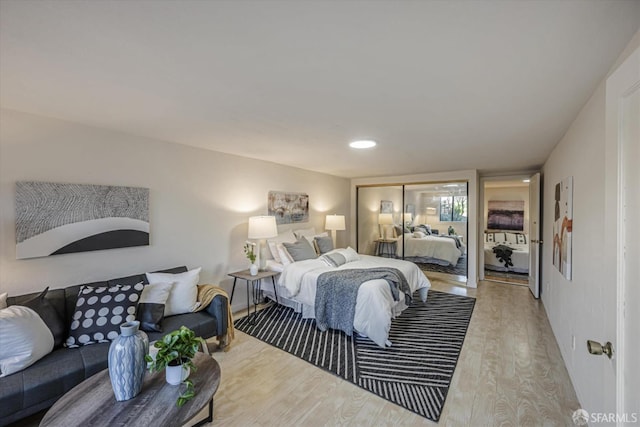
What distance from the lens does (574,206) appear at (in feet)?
7.42

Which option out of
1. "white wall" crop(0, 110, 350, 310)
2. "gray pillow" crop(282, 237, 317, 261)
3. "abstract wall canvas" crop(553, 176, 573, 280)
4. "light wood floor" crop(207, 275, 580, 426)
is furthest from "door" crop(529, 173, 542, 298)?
"white wall" crop(0, 110, 350, 310)

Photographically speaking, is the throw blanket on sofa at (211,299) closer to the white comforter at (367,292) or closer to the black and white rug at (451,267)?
the white comforter at (367,292)

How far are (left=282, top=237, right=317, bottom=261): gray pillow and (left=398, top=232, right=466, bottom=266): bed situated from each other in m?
2.70

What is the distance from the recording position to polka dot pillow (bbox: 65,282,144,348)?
2.06 meters

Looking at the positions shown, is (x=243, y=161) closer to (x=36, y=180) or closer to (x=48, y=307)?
(x=36, y=180)

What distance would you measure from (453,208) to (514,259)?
6.50 ft

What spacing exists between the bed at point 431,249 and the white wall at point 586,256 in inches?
112

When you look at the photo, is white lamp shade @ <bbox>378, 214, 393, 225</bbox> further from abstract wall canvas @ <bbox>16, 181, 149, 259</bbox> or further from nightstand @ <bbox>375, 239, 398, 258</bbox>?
abstract wall canvas @ <bbox>16, 181, 149, 259</bbox>

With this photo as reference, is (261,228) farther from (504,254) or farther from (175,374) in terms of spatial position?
(504,254)

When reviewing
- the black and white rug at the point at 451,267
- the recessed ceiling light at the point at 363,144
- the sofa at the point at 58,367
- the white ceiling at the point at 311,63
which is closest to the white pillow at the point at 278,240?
the sofa at the point at 58,367

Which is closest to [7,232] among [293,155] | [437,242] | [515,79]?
[293,155]

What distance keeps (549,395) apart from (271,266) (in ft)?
10.5

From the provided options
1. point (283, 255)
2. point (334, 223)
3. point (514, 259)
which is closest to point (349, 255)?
point (283, 255)

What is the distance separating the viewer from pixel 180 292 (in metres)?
2.65
